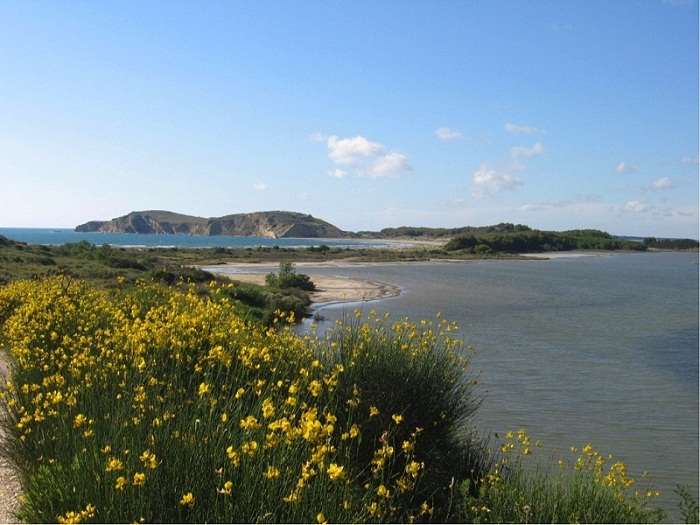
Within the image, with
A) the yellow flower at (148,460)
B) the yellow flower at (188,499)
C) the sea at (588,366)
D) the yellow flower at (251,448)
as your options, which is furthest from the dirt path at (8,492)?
the sea at (588,366)

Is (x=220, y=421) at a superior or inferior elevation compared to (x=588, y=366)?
superior

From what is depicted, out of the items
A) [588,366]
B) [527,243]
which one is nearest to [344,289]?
[588,366]

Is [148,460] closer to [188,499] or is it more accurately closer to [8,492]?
[188,499]

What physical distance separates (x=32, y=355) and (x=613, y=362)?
15634 mm

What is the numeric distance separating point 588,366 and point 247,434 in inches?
→ 593

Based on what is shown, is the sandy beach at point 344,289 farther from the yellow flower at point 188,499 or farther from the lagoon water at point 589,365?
the yellow flower at point 188,499

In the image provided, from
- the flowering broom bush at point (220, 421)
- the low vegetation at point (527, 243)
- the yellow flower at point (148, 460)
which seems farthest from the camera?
the low vegetation at point (527, 243)

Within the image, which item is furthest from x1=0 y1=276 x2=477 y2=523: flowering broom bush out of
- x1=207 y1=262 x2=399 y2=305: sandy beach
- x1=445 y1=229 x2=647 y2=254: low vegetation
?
x1=445 y1=229 x2=647 y2=254: low vegetation

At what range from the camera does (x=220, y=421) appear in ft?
16.3

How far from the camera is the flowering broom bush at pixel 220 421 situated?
13.1 ft

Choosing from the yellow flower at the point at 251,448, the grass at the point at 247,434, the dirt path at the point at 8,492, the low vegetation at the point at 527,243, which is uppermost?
the low vegetation at the point at 527,243

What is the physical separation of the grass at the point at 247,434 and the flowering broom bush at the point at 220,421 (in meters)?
0.02

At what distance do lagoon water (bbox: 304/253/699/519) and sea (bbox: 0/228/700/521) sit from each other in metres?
0.03

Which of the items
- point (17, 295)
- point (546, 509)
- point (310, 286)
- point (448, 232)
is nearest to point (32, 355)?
point (546, 509)
